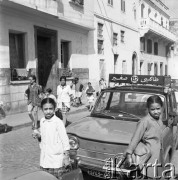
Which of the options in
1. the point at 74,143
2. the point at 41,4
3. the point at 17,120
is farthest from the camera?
the point at 41,4

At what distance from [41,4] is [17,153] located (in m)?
8.75

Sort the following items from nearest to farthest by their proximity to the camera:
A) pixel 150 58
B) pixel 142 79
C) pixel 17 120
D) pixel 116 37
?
1. pixel 142 79
2. pixel 17 120
3. pixel 116 37
4. pixel 150 58

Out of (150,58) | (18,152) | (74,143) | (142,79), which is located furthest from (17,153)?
(150,58)

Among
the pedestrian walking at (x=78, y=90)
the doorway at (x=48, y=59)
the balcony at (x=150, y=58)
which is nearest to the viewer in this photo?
the doorway at (x=48, y=59)

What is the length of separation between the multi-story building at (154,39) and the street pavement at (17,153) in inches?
895

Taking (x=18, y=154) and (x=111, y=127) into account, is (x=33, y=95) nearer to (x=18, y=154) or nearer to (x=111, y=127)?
(x=18, y=154)

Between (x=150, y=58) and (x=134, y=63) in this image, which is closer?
(x=134, y=63)

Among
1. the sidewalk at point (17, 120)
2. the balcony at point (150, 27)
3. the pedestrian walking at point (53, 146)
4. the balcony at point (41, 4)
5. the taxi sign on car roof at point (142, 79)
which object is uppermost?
the balcony at point (150, 27)

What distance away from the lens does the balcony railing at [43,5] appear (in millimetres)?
12299

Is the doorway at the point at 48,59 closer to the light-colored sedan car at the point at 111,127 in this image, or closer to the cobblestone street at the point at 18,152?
the cobblestone street at the point at 18,152

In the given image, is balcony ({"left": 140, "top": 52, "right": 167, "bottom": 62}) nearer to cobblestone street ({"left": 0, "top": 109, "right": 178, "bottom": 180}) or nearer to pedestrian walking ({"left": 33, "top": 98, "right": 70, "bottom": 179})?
cobblestone street ({"left": 0, "top": 109, "right": 178, "bottom": 180})

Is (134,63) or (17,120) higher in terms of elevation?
(134,63)

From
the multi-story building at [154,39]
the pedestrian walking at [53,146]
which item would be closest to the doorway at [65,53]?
the multi-story building at [154,39]

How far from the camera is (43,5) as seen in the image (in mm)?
13445
